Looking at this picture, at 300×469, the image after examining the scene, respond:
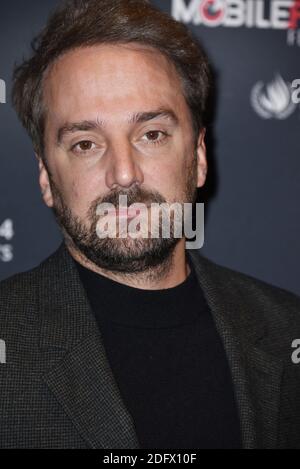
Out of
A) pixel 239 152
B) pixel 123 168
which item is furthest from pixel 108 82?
pixel 239 152

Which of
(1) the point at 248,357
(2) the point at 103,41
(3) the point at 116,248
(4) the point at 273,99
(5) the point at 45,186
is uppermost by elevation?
(2) the point at 103,41

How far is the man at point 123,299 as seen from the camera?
152 cm

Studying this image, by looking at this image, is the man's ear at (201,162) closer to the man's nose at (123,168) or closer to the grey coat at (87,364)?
the grey coat at (87,364)

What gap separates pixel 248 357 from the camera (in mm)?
1784

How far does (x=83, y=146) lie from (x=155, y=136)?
22 centimetres

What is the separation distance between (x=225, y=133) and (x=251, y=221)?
0.36m

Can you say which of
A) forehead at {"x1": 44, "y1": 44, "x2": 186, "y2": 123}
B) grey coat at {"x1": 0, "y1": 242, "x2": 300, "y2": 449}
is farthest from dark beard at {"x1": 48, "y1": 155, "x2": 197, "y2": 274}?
forehead at {"x1": 44, "y1": 44, "x2": 186, "y2": 123}

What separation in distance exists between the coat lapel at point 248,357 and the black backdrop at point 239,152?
0.33 metres

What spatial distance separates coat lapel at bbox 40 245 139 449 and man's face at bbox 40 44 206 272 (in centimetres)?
17

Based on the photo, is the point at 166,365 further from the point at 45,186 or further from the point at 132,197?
the point at 45,186

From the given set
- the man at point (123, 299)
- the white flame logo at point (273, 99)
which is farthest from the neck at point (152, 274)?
the white flame logo at point (273, 99)

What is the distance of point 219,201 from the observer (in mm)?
2232
